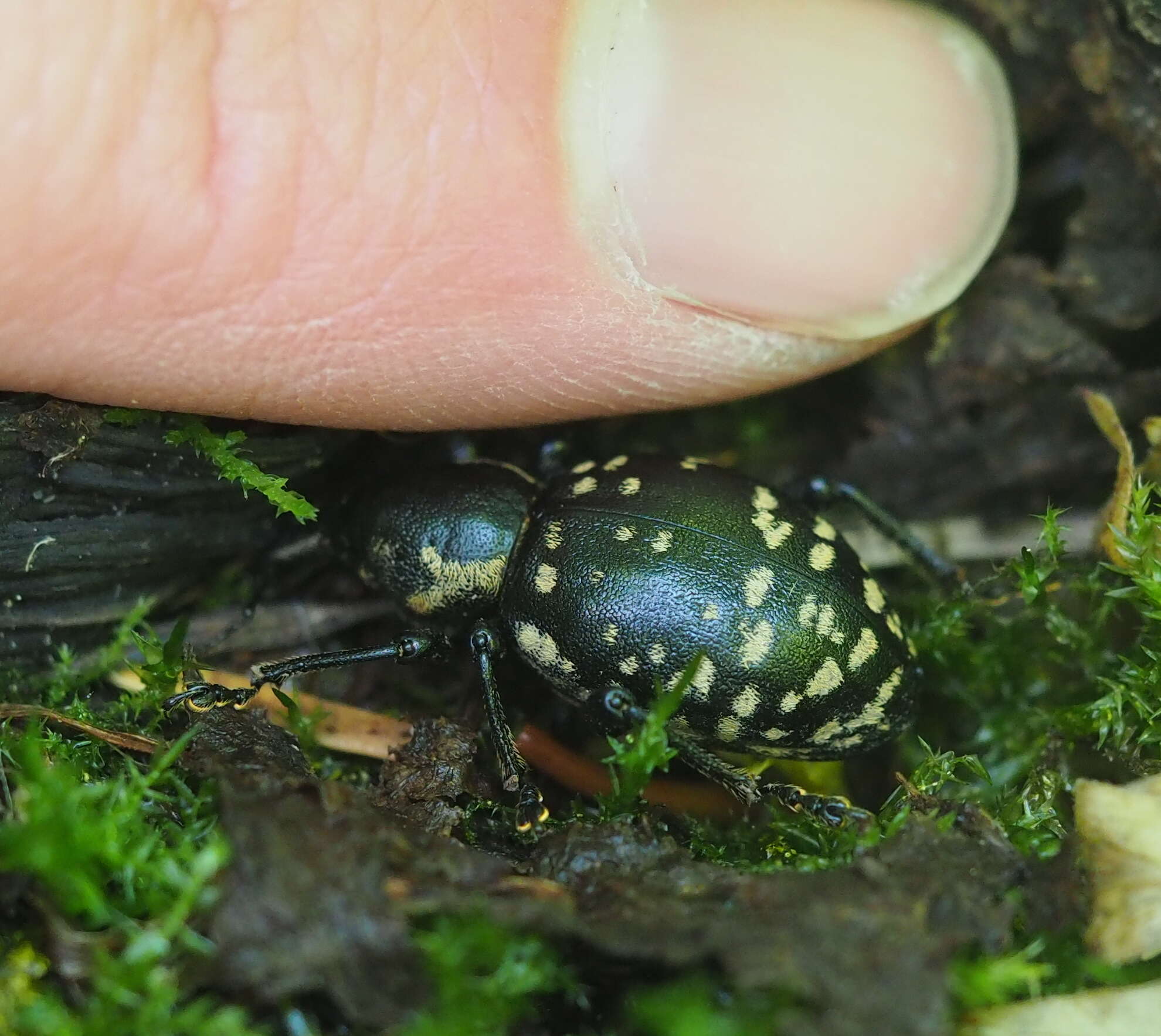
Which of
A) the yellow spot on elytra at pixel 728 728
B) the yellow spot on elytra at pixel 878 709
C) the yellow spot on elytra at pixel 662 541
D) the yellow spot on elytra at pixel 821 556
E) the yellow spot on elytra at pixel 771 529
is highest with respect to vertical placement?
the yellow spot on elytra at pixel 771 529

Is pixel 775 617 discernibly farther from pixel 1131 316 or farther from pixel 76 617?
pixel 76 617

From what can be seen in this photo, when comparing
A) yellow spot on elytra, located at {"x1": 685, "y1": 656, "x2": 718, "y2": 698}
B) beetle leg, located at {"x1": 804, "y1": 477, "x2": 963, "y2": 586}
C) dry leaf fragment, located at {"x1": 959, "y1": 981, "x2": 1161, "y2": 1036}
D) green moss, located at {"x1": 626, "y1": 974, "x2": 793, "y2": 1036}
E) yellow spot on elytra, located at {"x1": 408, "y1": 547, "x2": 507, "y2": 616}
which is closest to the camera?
green moss, located at {"x1": 626, "y1": 974, "x2": 793, "y2": 1036}

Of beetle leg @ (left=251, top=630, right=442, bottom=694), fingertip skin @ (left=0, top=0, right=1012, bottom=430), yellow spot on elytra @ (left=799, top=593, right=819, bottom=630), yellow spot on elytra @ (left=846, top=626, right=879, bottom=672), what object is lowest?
beetle leg @ (left=251, top=630, right=442, bottom=694)

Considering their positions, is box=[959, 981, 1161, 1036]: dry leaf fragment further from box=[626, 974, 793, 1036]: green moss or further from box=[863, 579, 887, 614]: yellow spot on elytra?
box=[863, 579, 887, 614]: yellow spot on elytra

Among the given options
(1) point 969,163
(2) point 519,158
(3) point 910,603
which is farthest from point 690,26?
(3) point 910,603

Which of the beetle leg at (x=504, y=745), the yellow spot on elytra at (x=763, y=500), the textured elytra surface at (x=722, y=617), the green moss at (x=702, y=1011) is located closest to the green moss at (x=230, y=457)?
the beetle leg at (x=504, y=745)

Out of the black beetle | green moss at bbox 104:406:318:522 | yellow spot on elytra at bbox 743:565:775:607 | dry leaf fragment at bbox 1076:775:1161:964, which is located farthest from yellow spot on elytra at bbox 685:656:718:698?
green moss at bbox 104:406:318:522

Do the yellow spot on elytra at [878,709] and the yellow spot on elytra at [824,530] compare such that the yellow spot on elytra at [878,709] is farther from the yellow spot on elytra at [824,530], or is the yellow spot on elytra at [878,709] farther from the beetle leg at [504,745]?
the beetle leg at [504,745]
